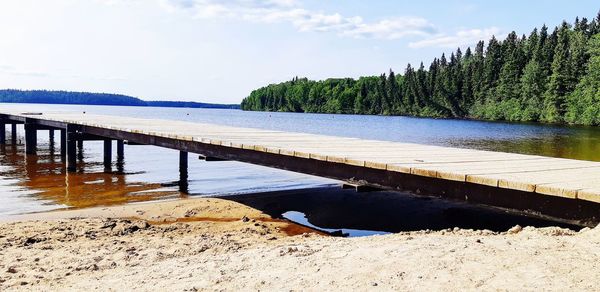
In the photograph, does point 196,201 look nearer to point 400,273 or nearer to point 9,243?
point 9,243

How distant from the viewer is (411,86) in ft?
380

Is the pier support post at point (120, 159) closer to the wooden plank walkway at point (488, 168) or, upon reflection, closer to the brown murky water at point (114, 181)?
the brown murky water at point (114, 181)

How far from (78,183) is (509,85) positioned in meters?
82.5

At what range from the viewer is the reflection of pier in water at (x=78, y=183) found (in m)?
13.5

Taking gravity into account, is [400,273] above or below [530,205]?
below

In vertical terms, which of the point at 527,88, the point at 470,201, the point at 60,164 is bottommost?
the point at 60,164

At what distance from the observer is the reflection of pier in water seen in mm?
13508

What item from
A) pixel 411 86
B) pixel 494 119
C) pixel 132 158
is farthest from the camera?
pixel 411 86

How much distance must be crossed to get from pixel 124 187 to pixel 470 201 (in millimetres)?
11568

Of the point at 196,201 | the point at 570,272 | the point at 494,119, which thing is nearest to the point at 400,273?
the point at 570,272

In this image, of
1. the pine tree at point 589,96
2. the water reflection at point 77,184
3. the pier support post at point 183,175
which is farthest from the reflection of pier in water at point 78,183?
the pine tree at point 589,96

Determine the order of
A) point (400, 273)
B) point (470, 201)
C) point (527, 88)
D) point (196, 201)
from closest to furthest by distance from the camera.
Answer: point (400, 273) < point (470, 201) < point (196, 201) < point (527, 88)

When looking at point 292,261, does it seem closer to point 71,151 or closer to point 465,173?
point 465,173

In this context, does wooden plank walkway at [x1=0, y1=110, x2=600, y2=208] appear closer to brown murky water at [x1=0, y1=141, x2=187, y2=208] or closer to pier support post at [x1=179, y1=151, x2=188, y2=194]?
brown murky water at [x1=0, y1=141, x2=187, y2=208]
